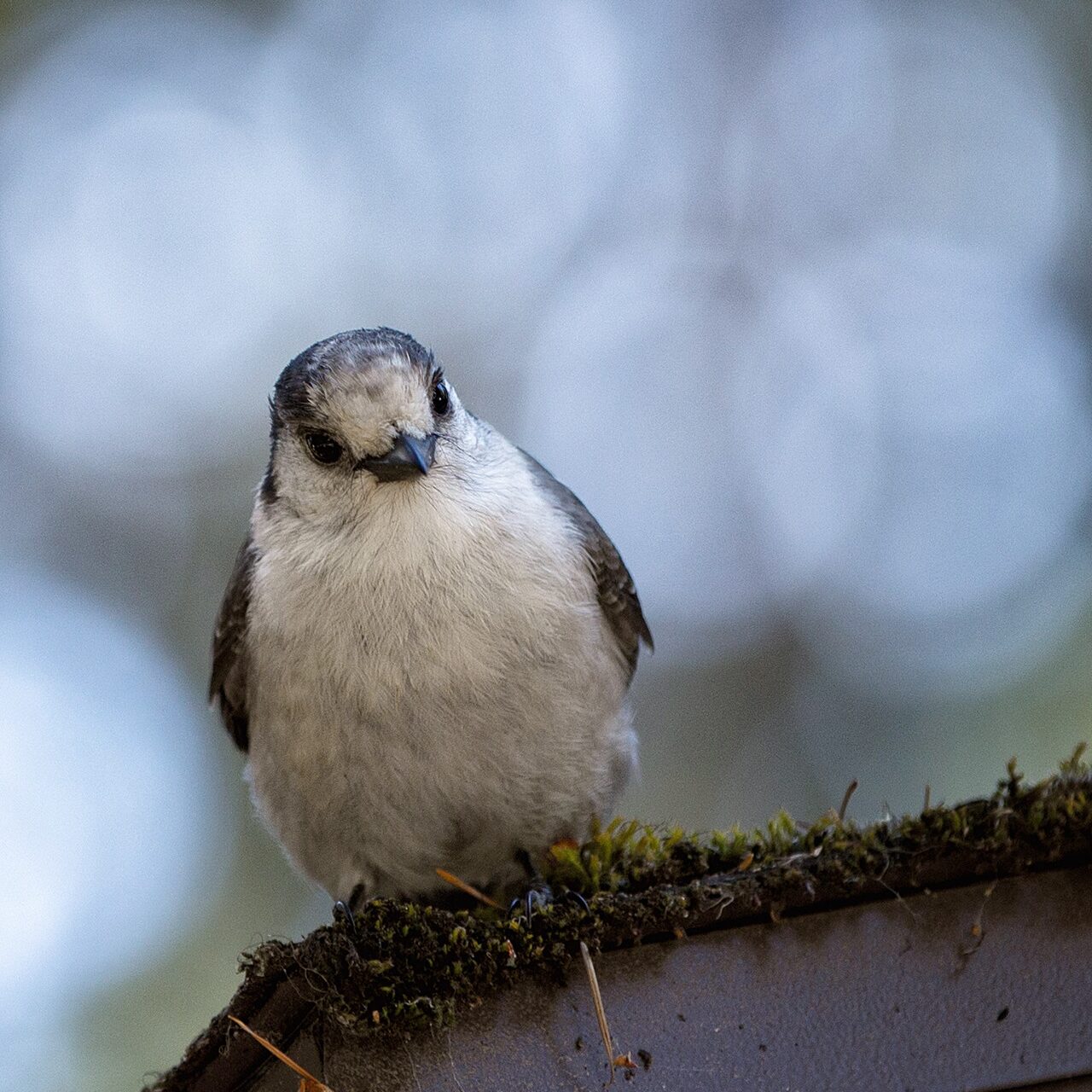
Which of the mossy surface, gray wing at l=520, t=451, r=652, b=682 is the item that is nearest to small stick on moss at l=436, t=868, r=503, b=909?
the mossy surface

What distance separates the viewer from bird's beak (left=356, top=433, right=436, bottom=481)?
3.72m

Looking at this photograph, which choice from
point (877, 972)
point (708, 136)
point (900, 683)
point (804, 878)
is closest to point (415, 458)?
point (804, 878)

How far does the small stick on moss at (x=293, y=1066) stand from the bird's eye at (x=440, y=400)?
1.88m

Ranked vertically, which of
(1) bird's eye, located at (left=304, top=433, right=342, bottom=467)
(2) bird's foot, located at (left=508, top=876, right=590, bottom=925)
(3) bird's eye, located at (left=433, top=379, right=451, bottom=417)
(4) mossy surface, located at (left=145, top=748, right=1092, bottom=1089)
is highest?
(3) bird's eye, located at (left=433, top=379, right=451, bottom=417)

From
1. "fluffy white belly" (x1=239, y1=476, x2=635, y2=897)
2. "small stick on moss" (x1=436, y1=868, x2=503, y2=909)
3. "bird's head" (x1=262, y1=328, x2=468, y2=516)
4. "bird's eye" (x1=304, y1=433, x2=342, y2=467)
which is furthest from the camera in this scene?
"bird's eye" (x1=304, y1=433, x2=342, y2=467)

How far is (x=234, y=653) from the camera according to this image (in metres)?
4.37

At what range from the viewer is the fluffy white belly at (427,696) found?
3.65 metres

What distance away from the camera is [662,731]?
27.6 ft

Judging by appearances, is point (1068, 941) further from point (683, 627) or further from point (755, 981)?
point (683, 627)

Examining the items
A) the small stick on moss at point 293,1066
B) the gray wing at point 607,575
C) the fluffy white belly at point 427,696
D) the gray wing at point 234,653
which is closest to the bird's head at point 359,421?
the fluffy white belly at point 427,696

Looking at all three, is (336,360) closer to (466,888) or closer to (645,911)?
(466,888)

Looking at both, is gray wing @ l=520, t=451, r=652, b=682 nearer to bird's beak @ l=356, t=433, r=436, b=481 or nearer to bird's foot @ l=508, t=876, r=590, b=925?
bird's beak @ l=356, t=433, r=436, b=481

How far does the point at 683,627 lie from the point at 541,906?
224 inches

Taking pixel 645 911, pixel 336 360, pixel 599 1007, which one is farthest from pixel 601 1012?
pixel 336 360
